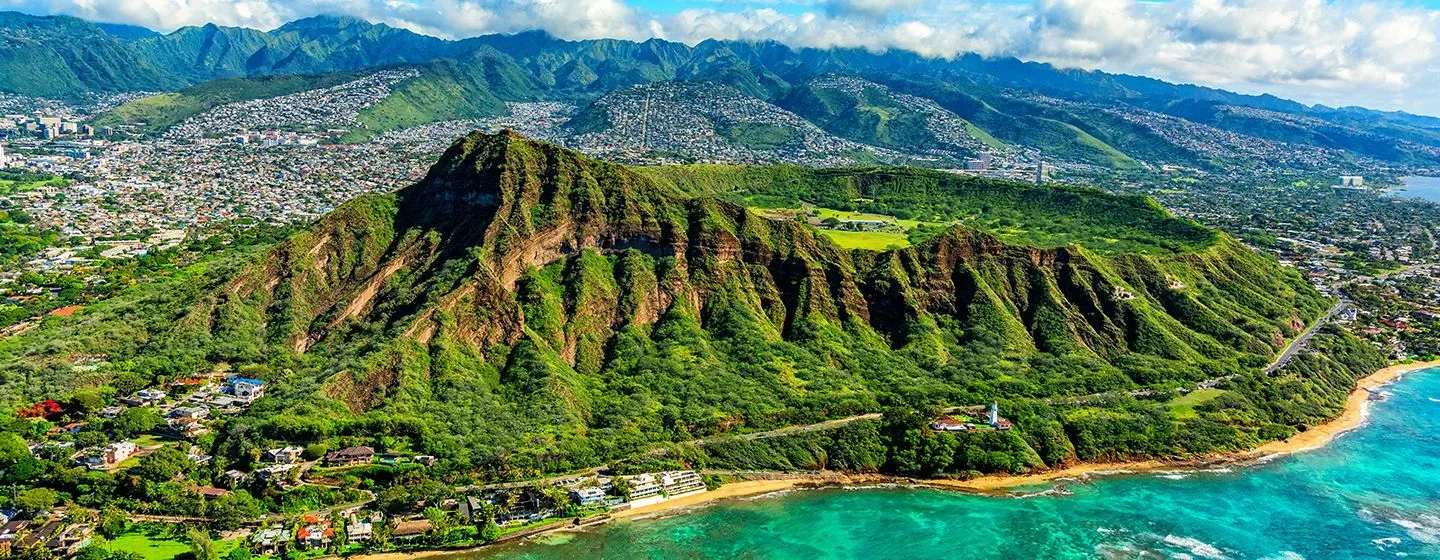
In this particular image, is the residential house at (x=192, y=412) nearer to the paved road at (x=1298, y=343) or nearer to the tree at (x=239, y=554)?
the tree at (x=239, y=554)

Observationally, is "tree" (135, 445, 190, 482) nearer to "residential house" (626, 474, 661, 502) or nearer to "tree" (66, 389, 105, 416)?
"tree" (66, 389, 105, 416)

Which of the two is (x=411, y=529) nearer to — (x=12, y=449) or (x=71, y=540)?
(x=71, y=540)

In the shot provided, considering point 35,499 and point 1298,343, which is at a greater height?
point 35,499

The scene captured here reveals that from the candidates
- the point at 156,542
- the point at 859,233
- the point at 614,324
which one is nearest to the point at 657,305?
the point at 614,324

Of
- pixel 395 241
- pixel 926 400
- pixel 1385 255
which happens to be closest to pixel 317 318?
pixel 395 241

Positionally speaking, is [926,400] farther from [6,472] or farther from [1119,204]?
[1119,204]

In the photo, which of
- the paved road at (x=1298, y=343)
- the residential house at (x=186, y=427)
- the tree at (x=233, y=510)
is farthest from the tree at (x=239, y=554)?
the paved road at (x=1298, y=343)
